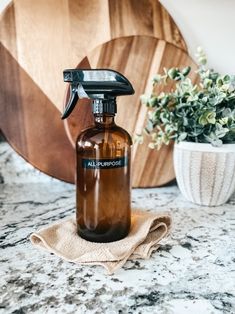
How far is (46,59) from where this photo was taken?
2.98 feet

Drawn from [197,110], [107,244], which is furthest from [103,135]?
[197,110]

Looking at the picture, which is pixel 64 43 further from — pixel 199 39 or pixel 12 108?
pixel 199 39

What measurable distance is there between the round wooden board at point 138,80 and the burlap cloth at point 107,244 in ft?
0.97

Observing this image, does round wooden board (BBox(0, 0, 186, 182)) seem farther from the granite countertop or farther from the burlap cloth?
the burlap cloth

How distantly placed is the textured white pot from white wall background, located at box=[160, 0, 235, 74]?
0.33 meters

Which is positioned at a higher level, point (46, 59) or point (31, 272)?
point (46, 59)

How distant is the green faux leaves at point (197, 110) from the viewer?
0.81 meters

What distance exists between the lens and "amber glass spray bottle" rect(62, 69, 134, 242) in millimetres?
612

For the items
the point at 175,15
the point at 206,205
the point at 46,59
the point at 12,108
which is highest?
the point at 175,15

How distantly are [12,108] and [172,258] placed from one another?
57 centimetres

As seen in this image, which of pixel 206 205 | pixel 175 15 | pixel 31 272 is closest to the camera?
pixel 31 272

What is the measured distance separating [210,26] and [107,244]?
72 cm

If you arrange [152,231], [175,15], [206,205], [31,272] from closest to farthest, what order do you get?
[31,272]
[152,231]
[206,205]
[175,15]

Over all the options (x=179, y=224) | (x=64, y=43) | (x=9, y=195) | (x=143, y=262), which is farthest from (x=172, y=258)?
(x=64, y=43)
